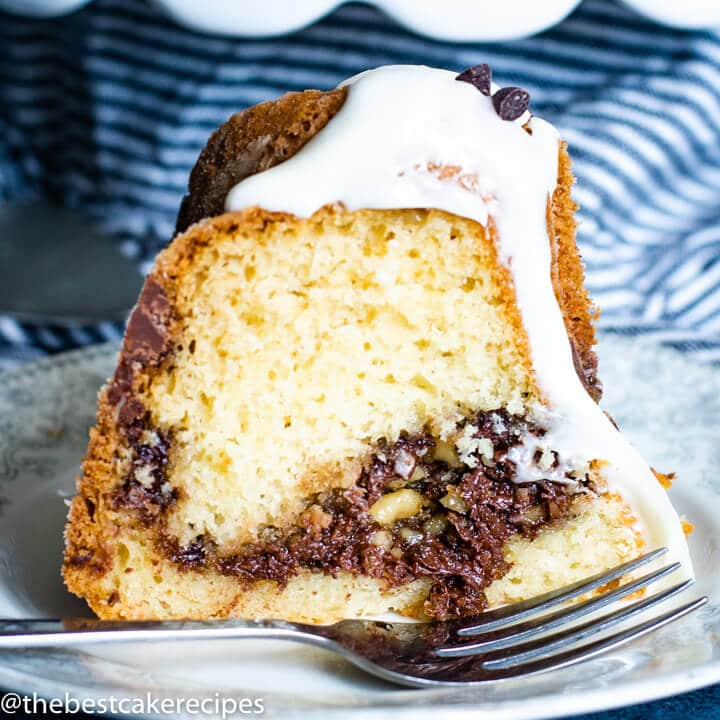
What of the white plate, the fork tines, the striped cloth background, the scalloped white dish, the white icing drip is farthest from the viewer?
the striped cloth background

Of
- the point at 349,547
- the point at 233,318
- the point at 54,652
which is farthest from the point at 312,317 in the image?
the point at 54,652

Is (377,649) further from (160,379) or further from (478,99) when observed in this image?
(478,99)

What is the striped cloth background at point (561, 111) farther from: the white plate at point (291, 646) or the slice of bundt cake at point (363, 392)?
the slice of bundt cake at point (363, 392)

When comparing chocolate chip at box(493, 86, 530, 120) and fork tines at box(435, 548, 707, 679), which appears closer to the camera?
fork tines at box(435, 548, 707, 679)

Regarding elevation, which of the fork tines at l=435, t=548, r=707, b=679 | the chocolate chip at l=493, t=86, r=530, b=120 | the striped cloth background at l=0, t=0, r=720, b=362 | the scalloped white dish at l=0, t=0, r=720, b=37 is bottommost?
the striped cloth background at l=0, t=0, r=720, b=362

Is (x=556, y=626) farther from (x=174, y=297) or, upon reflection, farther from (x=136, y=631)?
(x=174, y=297)

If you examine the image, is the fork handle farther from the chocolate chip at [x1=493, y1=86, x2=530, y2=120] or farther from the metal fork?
the chocolate chip at [x1=493, y1=86, x2=530, y2=120]

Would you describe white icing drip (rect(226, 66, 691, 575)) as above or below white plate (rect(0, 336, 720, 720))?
above

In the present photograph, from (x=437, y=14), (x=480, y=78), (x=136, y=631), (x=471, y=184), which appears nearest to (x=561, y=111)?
(x=437, y=14)

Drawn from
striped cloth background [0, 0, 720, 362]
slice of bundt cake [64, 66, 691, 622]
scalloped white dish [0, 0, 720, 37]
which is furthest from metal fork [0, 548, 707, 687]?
striped cloth background [0, 0, 720, 362]
